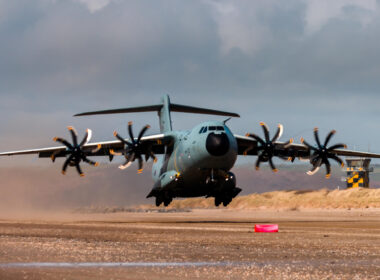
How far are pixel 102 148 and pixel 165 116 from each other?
737 centimetres

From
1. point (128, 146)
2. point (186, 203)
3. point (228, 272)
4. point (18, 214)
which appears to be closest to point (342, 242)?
point (228, 272)

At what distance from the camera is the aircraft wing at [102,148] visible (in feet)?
146

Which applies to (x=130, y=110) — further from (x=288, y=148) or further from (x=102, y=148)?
(x=288, y=148)

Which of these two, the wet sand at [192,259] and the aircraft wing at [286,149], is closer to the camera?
the wet sand at [192,259]

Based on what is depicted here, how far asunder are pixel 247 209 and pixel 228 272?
7555 centimetres

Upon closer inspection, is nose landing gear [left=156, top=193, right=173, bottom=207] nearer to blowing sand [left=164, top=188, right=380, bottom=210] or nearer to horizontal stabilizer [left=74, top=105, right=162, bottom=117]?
horizontal stabilizer [left=74, top=105, right=162, bottom=117]

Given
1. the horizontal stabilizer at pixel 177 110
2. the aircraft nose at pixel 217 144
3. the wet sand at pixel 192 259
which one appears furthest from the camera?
the horizontal stabilizer at pixel 177 110

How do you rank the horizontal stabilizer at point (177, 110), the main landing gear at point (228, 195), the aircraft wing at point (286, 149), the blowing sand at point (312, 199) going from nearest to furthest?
the main landing gear at point (228, 195), the aircraft wing at point (286, 149), the horizontal stabilizer at point (177, 110), the blowing sand at point (312, 199)

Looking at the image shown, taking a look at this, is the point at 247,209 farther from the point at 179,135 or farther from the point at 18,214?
the point at 179,135

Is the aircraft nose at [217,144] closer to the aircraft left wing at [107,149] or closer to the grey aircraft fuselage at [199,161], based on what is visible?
the grey aircraft fuselage at [199,161]

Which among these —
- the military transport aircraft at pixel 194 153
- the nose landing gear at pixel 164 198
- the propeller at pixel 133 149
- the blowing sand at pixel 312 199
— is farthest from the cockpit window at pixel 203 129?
the blowing sand at pixel 312 199

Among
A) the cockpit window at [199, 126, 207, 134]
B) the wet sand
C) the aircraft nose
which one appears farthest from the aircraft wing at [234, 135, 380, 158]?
the wet sand

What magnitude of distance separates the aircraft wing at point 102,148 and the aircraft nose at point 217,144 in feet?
22.9

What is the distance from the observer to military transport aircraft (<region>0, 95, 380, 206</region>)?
39.2 m
